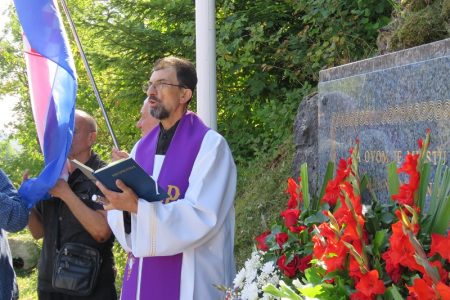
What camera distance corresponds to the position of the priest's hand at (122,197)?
3.13m

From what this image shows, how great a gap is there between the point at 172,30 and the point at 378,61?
5.79 metres

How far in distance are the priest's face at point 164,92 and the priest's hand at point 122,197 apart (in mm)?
605

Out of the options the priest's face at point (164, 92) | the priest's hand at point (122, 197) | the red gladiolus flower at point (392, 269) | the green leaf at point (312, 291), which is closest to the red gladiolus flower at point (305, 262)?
the green leaf at point (312, 291)

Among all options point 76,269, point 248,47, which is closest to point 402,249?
point 76,269

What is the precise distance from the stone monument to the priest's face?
0.91 metres

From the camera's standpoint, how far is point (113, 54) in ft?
29.7

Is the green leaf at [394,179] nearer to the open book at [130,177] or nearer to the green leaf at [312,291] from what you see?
the green leaf at [312,291]

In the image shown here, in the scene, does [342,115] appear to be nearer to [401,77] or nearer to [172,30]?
[401,77]

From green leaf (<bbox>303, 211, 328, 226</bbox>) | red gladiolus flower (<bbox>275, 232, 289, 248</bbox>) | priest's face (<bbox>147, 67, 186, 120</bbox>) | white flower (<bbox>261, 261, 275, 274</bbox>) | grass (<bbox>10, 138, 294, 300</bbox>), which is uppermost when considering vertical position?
priest's face (<bbox>147, 67, 186, 120</bbox>)

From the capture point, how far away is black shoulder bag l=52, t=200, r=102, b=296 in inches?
148

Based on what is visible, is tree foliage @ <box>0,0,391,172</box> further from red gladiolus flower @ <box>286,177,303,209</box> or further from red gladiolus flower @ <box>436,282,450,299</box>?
red gladiolus flower @ <box>436,282,450,299</box>

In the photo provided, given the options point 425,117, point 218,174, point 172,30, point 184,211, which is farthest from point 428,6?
point 172,30

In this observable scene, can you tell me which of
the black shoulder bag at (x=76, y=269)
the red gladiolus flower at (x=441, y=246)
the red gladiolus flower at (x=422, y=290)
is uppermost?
the red gladiolus flower at (x=441, y=246)

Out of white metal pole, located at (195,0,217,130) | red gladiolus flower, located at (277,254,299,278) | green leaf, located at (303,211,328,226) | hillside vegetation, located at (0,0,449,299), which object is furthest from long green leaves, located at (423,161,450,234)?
hillside vegetation, located at (0,0,449,299)
